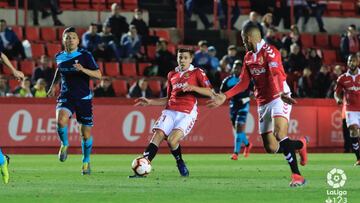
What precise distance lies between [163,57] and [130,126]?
10.0 feet

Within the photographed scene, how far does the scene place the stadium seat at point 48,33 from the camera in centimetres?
3039

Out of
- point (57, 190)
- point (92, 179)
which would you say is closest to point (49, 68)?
point (92, 179)

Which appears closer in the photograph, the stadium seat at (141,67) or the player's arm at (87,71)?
the player's arm at (87,71)

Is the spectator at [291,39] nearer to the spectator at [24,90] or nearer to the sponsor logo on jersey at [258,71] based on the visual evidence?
the spectator at [24,90]

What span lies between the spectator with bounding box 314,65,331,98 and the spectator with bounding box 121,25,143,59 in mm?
5129

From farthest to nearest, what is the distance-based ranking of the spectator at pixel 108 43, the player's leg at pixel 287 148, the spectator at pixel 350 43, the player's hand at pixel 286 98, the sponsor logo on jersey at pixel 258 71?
1. the spectator at pixel 350 43
2. the spectator at pixel 108 43
3. the sponsor logo on jersey at pixel 258 71
4. the player's leg at pixel 287 148
5. the player's hand at pixel 286 98

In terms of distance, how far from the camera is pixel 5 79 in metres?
26.7

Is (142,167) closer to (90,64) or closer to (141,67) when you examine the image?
(90,64)

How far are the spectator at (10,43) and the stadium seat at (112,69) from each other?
2.42 metres

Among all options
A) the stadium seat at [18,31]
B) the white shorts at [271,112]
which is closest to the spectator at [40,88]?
the stadium seat at [18,31]

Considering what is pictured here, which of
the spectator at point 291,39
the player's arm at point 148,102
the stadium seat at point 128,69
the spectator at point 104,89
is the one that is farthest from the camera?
the spectator at point 291,39

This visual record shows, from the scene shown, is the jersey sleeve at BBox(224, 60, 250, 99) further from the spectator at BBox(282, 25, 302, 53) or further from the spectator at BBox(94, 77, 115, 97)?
the spectator at BBox(282, 25, 302, 53)

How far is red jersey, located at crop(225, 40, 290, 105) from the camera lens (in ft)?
47.0

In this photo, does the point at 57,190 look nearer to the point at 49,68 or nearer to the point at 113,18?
the point at 49,68
